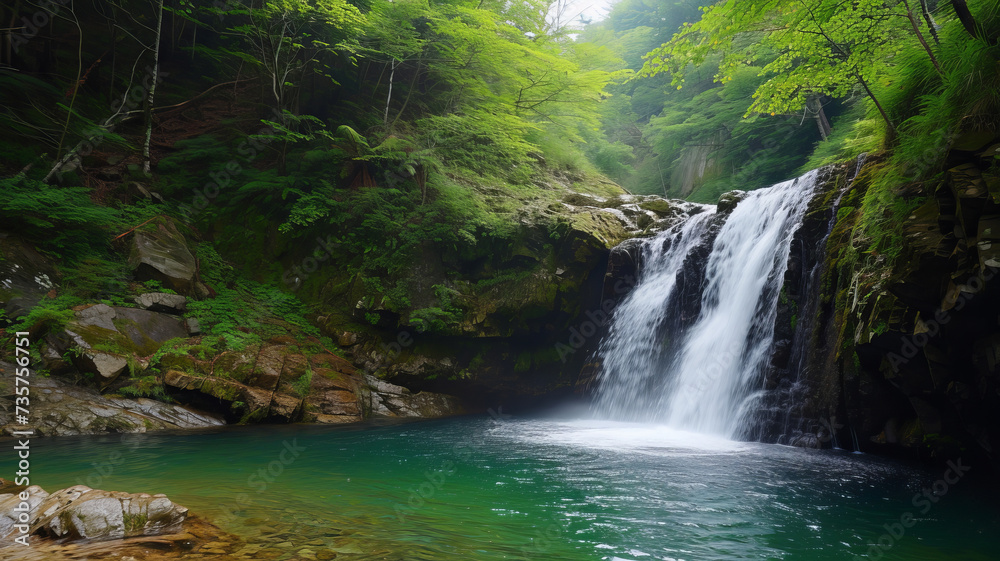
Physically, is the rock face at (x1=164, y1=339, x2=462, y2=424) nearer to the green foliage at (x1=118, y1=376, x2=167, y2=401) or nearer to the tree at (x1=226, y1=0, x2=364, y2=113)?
the green foliage at (x1=118, y1=376, x2=167, y2=401)

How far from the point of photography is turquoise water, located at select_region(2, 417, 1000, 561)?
10.8 ft

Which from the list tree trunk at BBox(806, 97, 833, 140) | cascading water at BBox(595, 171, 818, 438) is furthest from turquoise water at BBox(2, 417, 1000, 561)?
tree trunk at BBox(806, 97, 833, 140)

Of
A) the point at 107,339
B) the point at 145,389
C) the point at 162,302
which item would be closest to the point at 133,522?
the point at 145,389

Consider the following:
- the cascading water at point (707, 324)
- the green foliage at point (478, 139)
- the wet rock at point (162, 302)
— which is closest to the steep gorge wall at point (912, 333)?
the cascading water at point (707, 324)

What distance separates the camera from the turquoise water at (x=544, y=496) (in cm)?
329

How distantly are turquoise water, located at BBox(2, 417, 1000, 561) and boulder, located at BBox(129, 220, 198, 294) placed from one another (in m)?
4.35

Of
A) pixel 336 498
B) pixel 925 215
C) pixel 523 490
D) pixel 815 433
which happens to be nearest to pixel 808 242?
pixel 925 215

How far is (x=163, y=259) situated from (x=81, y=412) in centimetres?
409

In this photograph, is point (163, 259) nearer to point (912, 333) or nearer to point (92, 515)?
point (92, 515)

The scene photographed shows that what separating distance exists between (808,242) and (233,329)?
11.4m

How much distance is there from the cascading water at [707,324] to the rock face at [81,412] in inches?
358

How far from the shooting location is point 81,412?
305 inches

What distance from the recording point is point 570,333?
45.8 ft

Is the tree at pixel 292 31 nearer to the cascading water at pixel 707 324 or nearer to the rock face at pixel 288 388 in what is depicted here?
the rock face at pixel 288 388
